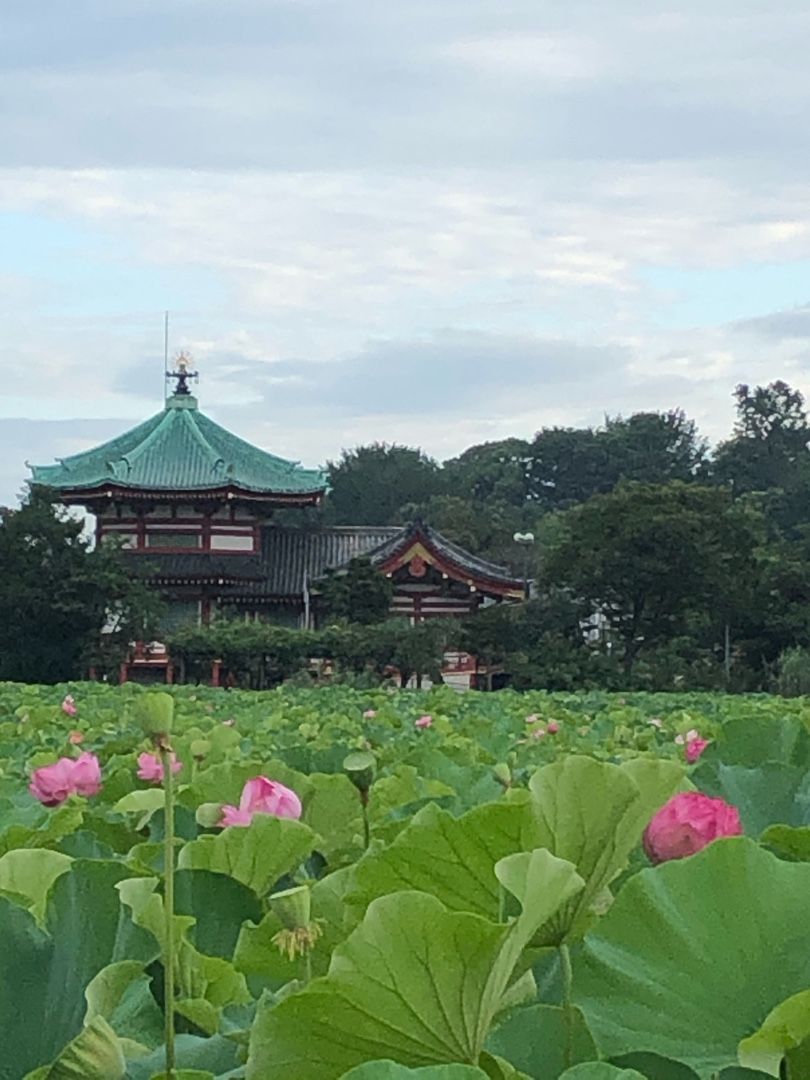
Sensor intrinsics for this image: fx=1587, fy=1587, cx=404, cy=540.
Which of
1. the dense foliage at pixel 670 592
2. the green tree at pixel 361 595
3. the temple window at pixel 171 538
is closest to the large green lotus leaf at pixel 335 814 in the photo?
the dense foliage at pixel 670 592

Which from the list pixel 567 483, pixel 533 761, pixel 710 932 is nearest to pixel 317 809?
pixel 710 932

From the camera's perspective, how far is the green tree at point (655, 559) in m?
18.0

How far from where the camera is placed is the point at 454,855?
55 centimetres

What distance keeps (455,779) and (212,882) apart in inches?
22.1

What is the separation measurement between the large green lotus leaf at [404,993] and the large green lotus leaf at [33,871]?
1.00ft

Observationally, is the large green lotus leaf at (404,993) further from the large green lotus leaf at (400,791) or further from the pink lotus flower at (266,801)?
the large green lotus leaf at (400,791)

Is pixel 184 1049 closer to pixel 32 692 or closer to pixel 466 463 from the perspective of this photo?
pixel 32 692

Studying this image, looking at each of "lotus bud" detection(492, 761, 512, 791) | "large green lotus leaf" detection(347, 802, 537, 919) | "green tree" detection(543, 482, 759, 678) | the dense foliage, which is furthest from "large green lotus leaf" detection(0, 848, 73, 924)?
"green tree" detection(543, 482, 759, 678)

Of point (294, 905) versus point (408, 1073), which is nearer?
point (408, 1073)

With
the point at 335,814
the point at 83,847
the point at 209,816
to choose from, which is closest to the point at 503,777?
the point at 335,814

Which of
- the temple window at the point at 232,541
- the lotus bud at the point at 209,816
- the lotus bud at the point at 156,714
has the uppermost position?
the temple window at the point at 232,541

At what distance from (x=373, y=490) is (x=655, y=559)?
26.7 m

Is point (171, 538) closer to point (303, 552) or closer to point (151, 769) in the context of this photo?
point (303, 552)

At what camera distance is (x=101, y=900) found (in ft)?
1.89
